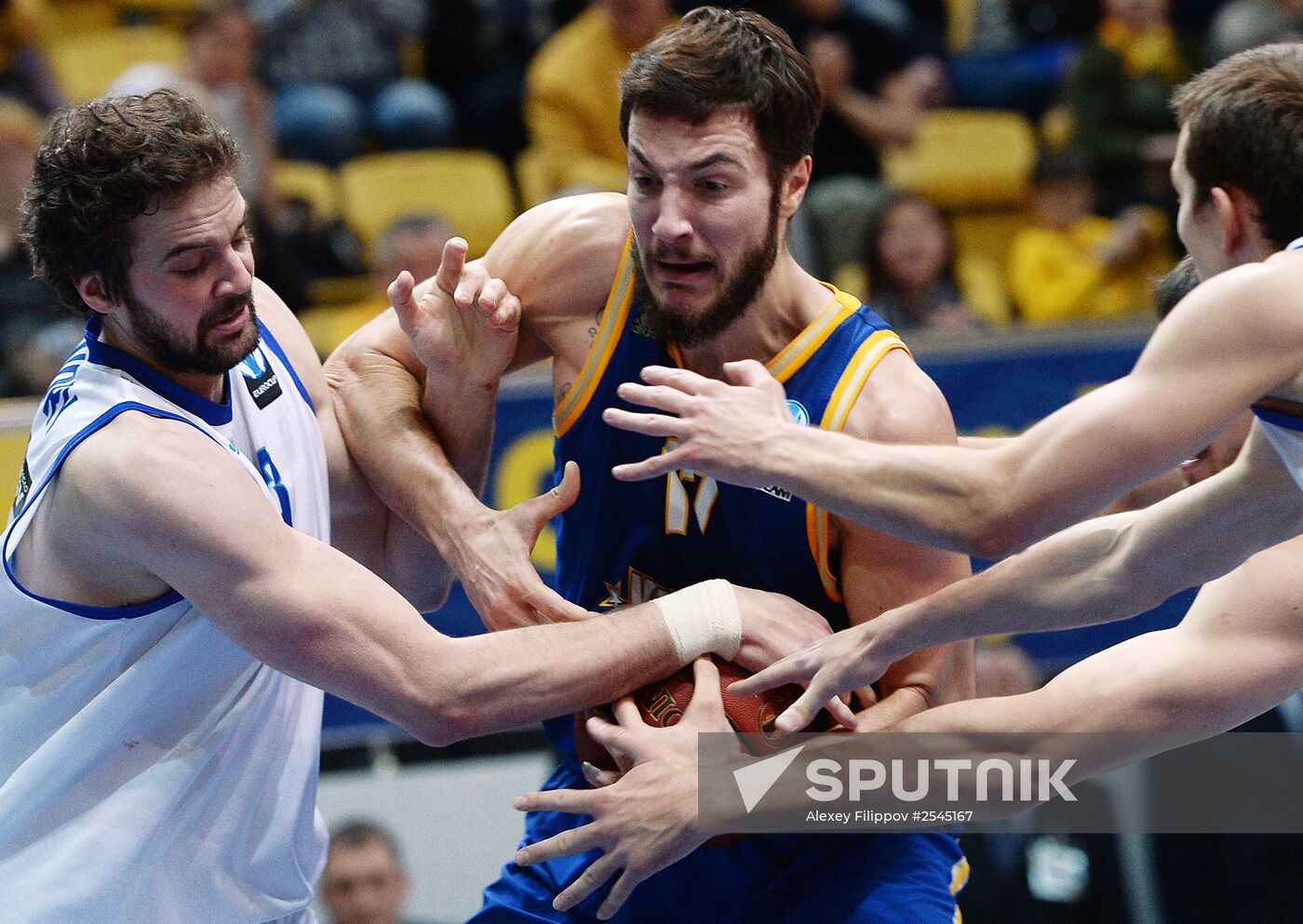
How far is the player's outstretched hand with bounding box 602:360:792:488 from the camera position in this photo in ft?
10.1

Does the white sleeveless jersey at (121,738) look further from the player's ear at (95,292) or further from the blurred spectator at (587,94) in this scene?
the blurred spectator at (587,94)

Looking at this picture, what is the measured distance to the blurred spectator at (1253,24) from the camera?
30.4 ft

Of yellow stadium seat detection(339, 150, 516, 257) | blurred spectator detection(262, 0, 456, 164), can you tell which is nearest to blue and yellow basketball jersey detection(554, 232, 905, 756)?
yellow stadium seat detection(339, 150, 516, 257)

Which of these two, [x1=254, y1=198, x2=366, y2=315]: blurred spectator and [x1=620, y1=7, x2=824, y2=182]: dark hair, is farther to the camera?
[x1=254, y1=198, x2=366, y2=315]: blurred spectator

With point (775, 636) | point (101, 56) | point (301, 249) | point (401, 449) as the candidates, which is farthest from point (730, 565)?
point (101, 56)

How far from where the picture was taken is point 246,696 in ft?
11.7

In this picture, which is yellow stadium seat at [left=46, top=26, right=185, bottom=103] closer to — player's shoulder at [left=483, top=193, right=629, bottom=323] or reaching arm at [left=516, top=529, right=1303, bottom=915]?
player's shoulder at [left=483, top=193, right=629, bottom=323]

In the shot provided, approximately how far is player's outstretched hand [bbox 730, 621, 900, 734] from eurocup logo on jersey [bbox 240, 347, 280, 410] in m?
1.33

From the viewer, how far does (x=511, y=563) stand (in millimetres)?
3795

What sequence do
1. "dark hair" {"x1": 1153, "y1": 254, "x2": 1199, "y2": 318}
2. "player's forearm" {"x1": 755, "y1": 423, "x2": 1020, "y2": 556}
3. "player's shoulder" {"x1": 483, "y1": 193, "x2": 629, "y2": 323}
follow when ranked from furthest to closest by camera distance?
"dark hair" {"x1": 1153, "y1": 254, "x2": 1199, "y2": 318}, "player's shoulder" {"x1": 483, "y1": 193, "x2": 629, "y2": 323}, "player's forearm" {"x1": 755, "y1": 423, "x2": 1020, "y2": 556}

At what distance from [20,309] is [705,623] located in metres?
4.79

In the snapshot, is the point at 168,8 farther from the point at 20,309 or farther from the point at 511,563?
the point at 511,563

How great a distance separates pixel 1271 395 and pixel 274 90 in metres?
7.21

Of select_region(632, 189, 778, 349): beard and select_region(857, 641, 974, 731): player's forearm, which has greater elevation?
select_region(632, 189, 778, 349): beard
